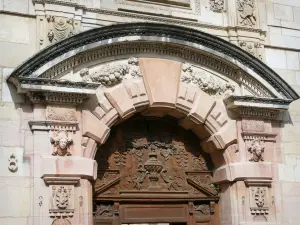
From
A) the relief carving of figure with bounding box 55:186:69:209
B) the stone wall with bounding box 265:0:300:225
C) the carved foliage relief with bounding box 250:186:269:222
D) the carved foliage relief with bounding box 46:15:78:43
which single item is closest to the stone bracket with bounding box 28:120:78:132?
the relief carving of figure with bounding box 55:186:69:209

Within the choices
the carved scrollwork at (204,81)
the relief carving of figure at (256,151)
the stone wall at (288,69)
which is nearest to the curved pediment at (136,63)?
the carved scrollwork at (204,81)

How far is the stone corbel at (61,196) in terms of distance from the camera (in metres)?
5.88

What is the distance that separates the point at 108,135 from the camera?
21.3ft

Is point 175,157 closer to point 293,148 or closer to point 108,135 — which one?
point 108,135

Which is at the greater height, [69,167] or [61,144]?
[61,144]

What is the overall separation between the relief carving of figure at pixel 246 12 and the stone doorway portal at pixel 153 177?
5.74ft

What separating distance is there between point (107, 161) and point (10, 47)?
1.80 meters

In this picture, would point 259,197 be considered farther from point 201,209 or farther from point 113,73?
point 113,73

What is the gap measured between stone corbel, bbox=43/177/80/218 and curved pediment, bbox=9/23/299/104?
3.16ft

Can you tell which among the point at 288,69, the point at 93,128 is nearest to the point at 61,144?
the point at 93,128

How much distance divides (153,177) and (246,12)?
2661 mm

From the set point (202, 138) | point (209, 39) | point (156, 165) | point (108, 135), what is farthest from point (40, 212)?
point (209, 39)

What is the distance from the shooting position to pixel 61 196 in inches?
233

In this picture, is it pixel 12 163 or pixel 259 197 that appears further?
pixel 259 197
